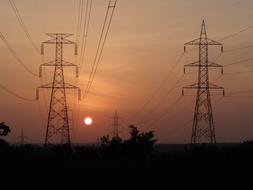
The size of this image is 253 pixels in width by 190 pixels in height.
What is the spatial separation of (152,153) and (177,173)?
20507mm

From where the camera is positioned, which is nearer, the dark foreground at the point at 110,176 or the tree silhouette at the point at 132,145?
the dark foreground at the point at 110,176

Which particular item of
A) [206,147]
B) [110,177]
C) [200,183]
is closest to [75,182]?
[110,177]

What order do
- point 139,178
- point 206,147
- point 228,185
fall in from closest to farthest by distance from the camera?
point 228,185 < point 139,178 < point 206,147

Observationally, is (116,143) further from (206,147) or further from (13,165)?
(13,165)

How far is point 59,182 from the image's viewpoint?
25969 millimetres

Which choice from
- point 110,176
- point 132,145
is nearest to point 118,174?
point 110,176

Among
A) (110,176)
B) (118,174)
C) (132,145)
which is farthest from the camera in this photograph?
(132,145)

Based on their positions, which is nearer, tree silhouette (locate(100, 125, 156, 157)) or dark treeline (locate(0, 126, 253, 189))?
dark treeline (locate(0, 126, 253, 189))

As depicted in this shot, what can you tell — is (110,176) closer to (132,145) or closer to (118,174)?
(118,174)

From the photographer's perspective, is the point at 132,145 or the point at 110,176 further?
the point at 132,145

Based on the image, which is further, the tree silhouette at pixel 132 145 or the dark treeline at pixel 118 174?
the tree silhouette at pixel 132 145

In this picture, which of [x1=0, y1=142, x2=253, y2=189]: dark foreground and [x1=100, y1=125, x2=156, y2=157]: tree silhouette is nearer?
[x1=0, y1=142, x2=253, y2=189]: dark foreground

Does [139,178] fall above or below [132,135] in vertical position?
below

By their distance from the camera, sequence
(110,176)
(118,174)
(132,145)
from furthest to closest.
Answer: (132,145)
(118,174)
(110,176)
